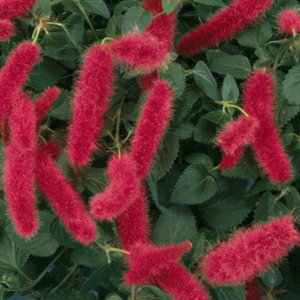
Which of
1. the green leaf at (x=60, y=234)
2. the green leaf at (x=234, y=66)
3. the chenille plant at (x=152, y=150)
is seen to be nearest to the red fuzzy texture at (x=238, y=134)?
the chenille plant at (x=152, y=150)

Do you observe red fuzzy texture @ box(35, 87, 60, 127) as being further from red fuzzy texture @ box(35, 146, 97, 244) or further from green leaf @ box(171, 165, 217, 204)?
green leaf @ box(171, 165, 217, 204)

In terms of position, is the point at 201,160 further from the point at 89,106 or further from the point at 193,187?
the point at 89,106

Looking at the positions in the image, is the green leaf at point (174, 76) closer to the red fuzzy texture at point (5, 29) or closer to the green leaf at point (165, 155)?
the green leaf at point (165, 155)

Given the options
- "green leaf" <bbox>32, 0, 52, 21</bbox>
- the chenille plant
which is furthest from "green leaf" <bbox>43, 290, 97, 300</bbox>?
"green leaf" <bbox>32, 0, 52, 21</bbox>

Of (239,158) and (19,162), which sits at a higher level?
(19,162)

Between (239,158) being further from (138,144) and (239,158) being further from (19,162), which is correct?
(19,162)

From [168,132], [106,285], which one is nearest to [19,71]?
[168,132]
